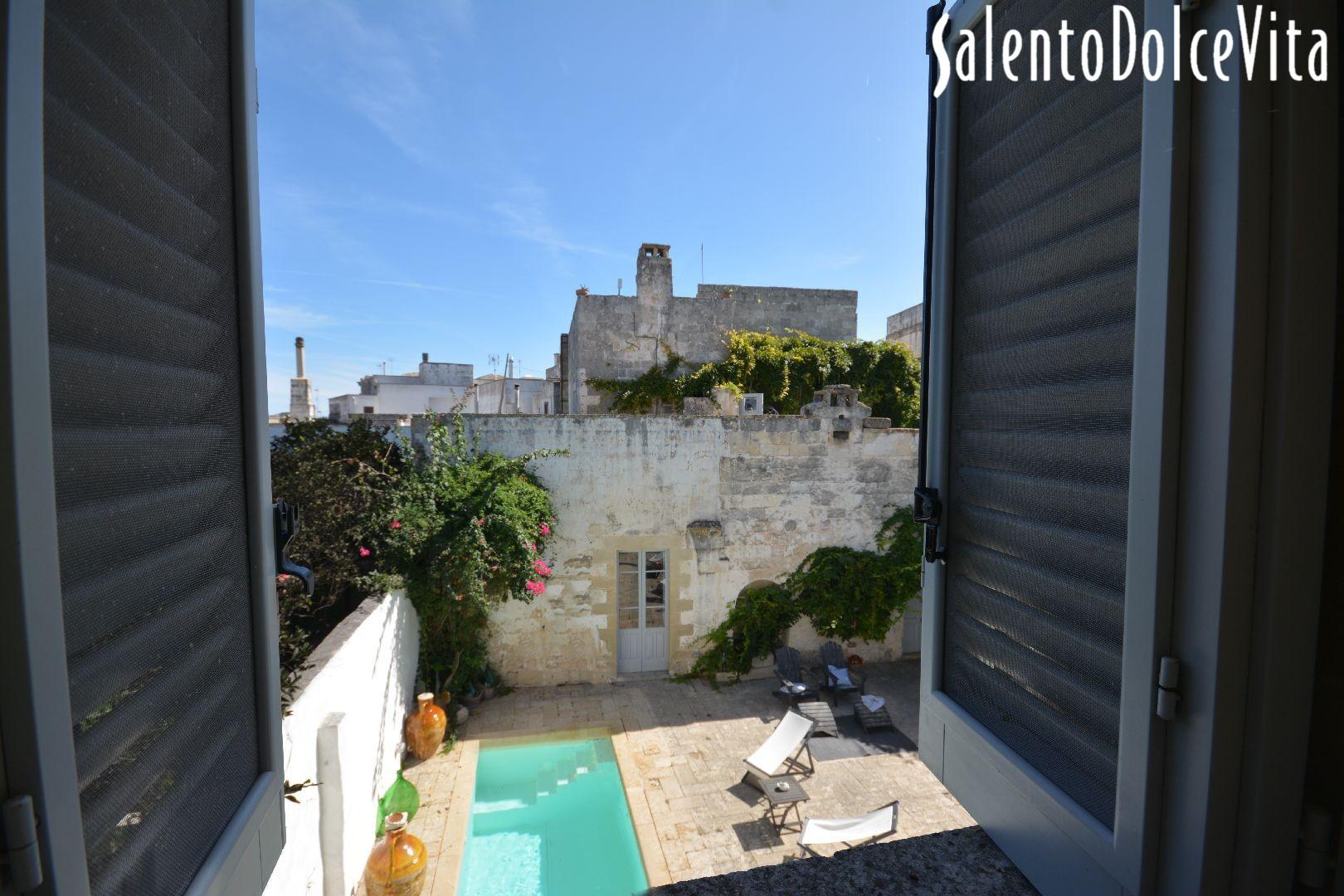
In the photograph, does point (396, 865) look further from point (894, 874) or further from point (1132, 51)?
point (1132, 51)

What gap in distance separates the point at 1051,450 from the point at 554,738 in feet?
23.5

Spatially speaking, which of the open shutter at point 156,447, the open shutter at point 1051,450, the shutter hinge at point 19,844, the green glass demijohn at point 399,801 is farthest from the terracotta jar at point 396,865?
the shutter hinge at point 19,844

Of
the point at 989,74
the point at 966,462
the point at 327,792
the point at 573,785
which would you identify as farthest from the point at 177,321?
the point at 573,785

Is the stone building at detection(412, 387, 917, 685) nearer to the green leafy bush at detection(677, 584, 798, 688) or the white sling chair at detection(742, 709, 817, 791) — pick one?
the green leafy bush at detection(677, 584, 798, 688)

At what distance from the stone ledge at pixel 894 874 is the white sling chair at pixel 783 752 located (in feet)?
16.6

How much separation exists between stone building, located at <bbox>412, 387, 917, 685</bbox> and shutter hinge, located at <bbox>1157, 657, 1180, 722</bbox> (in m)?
7.64

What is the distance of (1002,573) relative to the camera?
1321mm

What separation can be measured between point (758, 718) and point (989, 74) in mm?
7643

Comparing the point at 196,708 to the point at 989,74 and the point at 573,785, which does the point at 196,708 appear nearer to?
the point at 989,74

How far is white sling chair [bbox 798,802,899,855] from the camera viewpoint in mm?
5254

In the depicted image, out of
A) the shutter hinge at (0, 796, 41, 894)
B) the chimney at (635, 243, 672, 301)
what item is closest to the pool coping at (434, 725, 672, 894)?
the shutter hinge at (0, 796, 41, 894)

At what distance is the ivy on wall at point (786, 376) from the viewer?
48.1 feet

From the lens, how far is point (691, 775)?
652cm

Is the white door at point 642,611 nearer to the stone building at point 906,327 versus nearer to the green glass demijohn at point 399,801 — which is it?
the green glass demijohn at point 399,801
